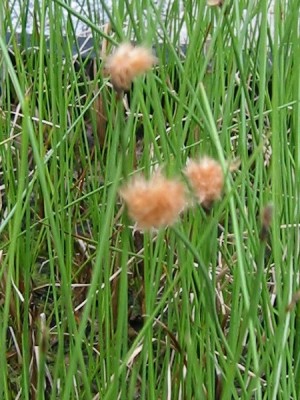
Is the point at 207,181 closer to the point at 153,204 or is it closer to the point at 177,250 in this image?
the point at 153,204

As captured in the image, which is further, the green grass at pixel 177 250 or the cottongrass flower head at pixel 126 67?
the green grass at pixel 177 250

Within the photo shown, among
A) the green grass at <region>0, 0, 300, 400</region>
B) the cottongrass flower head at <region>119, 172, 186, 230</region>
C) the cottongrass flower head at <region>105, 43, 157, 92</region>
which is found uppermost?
the cottongrass flower head at <region>105, 43, 157, 92</region>

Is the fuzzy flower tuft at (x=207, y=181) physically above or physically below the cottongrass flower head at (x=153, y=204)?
below

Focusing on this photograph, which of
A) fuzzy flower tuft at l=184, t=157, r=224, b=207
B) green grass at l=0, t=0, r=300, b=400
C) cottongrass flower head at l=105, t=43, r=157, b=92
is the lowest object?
green grass at l=0, t=0, r=300, b=400

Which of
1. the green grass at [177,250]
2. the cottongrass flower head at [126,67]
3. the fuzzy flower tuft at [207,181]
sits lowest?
the green grass at [177,250]

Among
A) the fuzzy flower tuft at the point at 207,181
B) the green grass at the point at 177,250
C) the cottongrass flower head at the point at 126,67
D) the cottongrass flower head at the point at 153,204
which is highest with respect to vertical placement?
the cottongrass flower head at the point at 126,67

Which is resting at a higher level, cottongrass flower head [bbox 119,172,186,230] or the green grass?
cottongrass flower head [bbox 119,172,186,230]

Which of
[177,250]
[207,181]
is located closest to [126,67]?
[207,181]

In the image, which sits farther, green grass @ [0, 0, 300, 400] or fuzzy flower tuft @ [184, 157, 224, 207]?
green grass @ [0, 0, 300, 400]

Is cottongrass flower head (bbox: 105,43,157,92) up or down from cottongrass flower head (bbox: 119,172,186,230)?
up

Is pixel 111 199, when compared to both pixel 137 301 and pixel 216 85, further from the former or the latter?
pixel 137 301

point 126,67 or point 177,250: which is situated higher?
point 126,67
